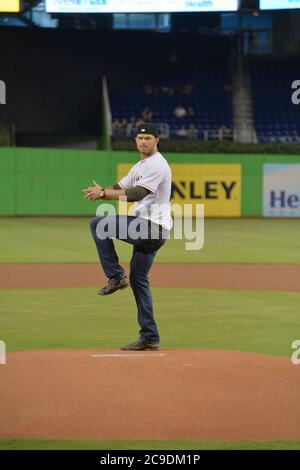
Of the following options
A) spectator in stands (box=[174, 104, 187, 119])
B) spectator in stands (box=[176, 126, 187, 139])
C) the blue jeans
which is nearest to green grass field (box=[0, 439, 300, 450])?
the blue jeans

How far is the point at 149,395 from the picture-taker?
308 inches

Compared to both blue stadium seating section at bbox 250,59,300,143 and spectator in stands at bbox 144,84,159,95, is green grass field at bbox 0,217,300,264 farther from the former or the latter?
spectator in stands at bbox 144,84,159,95

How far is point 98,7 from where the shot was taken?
39.2m

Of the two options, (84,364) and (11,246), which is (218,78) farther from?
(84,364)

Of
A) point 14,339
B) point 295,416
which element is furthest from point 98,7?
point 295,416

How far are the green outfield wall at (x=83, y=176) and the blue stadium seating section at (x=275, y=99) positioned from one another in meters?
5.62

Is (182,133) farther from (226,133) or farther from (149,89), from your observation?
(149,89)

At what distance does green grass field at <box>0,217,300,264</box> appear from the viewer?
2136 cm

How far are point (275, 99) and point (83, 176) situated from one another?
11.7 metres

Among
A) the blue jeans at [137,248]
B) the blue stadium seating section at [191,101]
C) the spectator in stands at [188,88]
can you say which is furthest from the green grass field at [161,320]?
the spectator in stands at [188,88]

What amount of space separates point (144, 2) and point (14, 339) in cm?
3042
